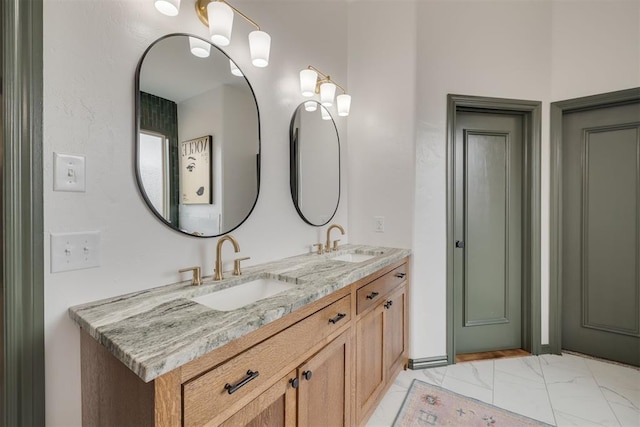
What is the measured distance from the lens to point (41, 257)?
0.87 m

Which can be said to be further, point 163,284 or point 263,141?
point 263,141

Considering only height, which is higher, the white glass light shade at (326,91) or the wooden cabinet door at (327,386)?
the white glass light shade at (326,91)

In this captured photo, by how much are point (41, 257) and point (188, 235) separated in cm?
47

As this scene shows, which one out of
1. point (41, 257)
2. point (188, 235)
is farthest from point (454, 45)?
point (41, 257)

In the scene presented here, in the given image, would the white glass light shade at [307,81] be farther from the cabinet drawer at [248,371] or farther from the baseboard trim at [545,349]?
the baseboard trim at [545,349]

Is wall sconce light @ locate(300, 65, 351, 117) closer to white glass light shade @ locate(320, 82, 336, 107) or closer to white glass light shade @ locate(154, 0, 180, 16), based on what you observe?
white glass light shade @ locate(320, 82, 336, 107)

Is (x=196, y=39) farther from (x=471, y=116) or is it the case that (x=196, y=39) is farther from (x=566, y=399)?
(x=566, y=399)

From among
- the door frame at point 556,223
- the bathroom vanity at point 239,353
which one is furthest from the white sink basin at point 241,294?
the door frame at point 556,223

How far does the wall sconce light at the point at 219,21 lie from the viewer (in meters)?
1.07

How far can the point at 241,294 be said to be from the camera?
4.31ft

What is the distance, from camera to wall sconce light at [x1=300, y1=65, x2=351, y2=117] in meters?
1.79

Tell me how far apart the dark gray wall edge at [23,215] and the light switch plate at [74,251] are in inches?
1.4

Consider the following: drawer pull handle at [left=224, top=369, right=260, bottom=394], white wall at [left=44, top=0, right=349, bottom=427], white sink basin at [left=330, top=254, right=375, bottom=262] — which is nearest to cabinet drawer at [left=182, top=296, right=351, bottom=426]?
drawer pull handle at [left=224, top=369, right=260, bottom=394]

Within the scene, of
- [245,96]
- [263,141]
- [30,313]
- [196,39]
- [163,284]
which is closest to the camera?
[30,313]
